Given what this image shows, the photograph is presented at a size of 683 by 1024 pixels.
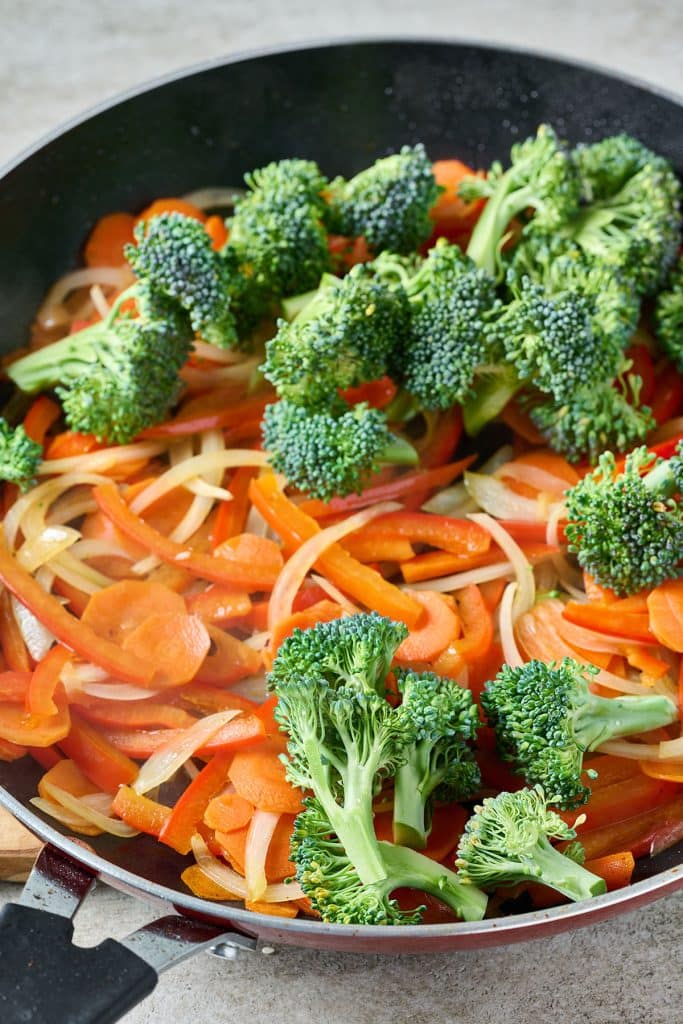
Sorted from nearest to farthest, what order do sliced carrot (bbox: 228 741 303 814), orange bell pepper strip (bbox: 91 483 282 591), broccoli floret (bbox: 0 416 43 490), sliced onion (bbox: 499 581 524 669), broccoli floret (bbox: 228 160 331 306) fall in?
sliced carrot (bbox: 228 741 303 814) < sliced onion (bbox: 499 581 524 669) < orange bell pepper strip (bbox: 91 483 282 591) < broccoli floret (bbox: 0 416 43 490) < broccoli floret (bbox: 228 160 331 306)

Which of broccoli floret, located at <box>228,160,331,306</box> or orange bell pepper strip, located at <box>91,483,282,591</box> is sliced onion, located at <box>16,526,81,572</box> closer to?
orange bell pepper strip, located at <box>91,483,282,591</box>

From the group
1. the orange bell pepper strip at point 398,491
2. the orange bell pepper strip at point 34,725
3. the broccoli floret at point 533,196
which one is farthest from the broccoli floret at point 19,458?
the broccoli floret at point 533,196

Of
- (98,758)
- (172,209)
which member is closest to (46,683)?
(98,758)

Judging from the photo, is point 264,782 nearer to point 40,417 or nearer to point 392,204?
point 40,417

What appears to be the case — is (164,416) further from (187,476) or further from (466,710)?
(466,710)

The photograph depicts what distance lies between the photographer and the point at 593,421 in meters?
2.76

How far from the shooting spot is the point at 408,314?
2.82 m

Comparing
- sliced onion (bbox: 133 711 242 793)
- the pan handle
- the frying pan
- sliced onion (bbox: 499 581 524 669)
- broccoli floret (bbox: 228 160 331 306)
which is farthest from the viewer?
the frying pan

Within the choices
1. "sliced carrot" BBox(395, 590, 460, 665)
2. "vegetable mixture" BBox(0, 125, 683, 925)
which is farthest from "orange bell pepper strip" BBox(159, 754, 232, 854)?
"sliced carrot" BBox(395, 590, 460, 665)

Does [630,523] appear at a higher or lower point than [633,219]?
lower

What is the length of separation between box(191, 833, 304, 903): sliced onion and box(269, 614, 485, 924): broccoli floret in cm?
11

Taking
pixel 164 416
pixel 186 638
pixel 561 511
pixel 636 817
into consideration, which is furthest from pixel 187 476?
pixel 636 817

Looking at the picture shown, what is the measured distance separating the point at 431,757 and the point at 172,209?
6.08ft

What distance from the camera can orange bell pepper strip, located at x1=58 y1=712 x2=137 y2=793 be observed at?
245 centimetres
